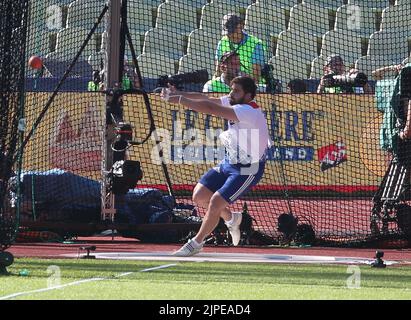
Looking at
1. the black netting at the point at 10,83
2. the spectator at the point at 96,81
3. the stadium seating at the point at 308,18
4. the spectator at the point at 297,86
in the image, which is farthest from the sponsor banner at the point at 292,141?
the black netting at the point at 10,83

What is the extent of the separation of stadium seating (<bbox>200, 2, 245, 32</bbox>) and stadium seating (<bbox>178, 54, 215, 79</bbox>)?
0.63 metres

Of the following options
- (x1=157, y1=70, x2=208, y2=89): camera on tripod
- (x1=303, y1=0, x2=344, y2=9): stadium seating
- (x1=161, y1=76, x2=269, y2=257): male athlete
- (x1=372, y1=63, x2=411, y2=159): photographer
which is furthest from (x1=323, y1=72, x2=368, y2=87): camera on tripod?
(x1=303, y1=0, x2=344, y2=9): stadium seating

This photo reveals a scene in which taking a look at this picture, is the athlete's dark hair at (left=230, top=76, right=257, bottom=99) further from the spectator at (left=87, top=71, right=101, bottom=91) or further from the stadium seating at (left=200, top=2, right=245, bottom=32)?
the stadium seating at (left=200, top=2, right=245, bottom=32)

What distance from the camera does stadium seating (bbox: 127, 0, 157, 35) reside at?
19.2 meters

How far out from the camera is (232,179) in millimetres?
11648

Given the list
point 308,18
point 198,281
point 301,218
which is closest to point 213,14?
point 308,18

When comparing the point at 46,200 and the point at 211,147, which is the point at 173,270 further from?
the point at 211,147

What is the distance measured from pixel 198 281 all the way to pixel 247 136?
8.30ft

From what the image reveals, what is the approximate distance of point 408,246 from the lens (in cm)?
1383

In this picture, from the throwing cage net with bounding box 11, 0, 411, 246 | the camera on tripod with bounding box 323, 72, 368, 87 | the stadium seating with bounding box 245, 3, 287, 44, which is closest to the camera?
the throwing cage net with bounding box 11, 0, 411, 246

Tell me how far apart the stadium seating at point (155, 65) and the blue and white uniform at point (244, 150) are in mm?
7254

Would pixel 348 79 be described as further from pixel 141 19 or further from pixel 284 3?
pixel 141 19
